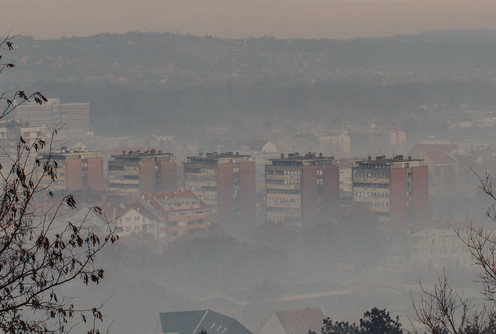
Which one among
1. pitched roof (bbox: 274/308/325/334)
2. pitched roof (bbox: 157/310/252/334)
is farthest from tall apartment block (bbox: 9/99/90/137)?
pitched roof (bbox: 157/310/252/334)

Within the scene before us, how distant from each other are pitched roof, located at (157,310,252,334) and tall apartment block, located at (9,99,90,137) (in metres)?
57.6

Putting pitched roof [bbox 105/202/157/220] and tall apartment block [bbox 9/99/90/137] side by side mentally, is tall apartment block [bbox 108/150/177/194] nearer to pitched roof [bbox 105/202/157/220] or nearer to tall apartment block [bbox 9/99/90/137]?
pitched roof [bbox 105/202/157/220]

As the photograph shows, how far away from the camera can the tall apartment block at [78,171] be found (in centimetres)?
5444

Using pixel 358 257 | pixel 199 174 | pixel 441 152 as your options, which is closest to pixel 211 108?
pixel 441 152

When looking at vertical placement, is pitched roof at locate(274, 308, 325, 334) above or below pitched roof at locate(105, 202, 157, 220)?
below

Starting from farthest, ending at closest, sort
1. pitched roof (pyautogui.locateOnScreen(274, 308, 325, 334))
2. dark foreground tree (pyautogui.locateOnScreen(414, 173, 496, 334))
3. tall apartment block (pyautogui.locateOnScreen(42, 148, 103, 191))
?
tall apartment block (pyautogui.locateOnScreen(42, 148, 103, 191)), pitched roof (pyautogui.locateOnScreen(274, 308, 325, 334)), dark foreground tree (pyautogui.locateOnScreen(414, 173, 496, 334))

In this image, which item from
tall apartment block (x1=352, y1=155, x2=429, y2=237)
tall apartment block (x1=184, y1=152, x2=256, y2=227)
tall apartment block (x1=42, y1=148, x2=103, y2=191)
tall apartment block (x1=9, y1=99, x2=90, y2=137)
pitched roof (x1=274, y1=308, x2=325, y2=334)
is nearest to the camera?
pitched roof (x1=274, y1=308, x2=325, y2=334)

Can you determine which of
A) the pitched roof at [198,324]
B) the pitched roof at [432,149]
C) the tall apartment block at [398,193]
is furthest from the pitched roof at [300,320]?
the pitched roof at [432,149]

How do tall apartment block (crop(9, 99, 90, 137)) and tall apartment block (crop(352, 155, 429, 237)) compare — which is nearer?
tall apartment block (crop(352, 155, 429, 237))

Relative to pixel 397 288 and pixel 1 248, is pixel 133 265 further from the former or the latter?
pixel 1 248

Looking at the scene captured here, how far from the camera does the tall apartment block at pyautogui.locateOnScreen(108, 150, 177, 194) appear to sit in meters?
53.5

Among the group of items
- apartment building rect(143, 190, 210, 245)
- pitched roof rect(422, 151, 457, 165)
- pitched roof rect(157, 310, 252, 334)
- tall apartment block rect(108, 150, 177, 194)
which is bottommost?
pitched roof rect(157, 310, 252, 334)

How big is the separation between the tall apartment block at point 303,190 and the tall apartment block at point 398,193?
2.26 meters

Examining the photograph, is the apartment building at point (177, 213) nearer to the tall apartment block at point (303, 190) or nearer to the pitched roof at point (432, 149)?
the tall apartment block at point (303, 190)
